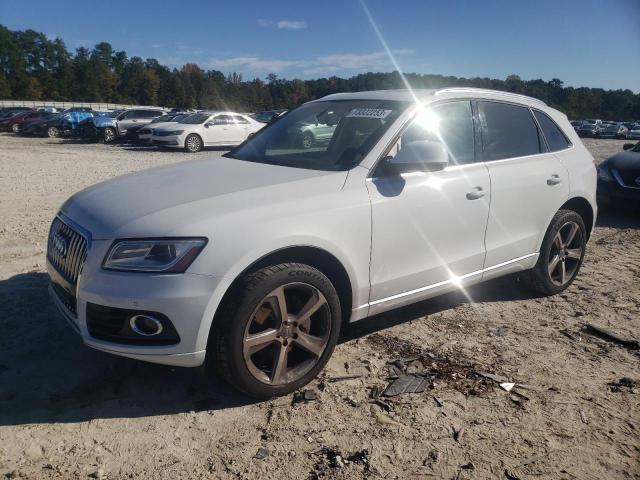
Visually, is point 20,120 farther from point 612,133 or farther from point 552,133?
point 612,133

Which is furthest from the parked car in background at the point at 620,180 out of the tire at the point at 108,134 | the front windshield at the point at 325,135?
the tire at the point at 108,134

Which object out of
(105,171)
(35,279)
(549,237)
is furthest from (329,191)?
(105,171)

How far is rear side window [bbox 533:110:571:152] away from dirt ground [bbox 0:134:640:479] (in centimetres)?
146

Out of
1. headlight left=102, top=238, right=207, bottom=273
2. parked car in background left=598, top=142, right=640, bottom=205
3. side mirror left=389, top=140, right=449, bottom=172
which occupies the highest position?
side mirror left=389, top=140, right=449, bottom=172

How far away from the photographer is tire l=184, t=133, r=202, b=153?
1948 cm

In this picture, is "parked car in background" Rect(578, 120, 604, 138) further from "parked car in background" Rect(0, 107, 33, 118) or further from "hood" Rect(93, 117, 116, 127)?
"parked car in background" Rect(0, 107, 33, 118)

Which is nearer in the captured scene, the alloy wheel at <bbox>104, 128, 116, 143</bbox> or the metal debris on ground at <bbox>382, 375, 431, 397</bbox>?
the metal debris on ground at <bbox>382, 375, 431, 397</bbox>

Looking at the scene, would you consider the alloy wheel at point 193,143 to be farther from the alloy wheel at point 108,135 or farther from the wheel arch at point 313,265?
the wheel arch at point 313,265

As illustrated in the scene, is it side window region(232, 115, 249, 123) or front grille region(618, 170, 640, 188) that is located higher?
side window region(232, 115, 249, 123)

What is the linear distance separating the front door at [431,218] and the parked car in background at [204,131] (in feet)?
52.0

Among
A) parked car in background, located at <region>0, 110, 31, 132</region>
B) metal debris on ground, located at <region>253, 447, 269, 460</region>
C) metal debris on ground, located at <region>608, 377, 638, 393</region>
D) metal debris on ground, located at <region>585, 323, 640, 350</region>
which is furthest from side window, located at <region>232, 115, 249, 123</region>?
metal debris on ground, located at <region>253, 447, 269, 460</region>

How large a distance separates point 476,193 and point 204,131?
17.6m

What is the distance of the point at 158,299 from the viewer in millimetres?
2523

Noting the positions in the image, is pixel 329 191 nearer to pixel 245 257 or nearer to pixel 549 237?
pixel 245 257
